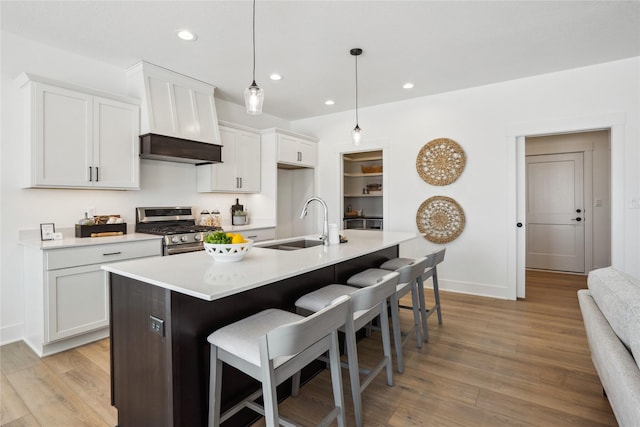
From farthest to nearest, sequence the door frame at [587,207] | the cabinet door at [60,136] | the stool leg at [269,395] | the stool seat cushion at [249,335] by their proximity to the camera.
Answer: the door frame at [587,207]
the cabinet door at [60,136]
the stool seat cushion at [249,335]
the stool leg at [269,395]

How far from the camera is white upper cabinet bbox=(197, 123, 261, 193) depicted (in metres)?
4.26

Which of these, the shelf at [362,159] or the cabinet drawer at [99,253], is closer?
the cabinet drawer at [99,253]

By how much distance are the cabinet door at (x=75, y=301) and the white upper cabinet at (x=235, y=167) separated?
5.69 feet

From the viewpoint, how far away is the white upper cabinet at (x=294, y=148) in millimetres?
4867

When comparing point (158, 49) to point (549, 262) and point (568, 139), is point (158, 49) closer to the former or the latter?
point (568, 139)

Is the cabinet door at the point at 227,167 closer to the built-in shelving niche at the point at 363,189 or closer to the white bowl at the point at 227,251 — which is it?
the built-in shelving niche at the point at 363,189

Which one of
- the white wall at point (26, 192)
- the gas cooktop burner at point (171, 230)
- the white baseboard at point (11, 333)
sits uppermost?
the white wall at point (26, 192)

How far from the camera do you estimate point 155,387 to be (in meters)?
1.54

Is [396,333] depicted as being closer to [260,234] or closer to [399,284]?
[399,284]

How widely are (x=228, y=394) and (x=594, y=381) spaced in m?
2.37

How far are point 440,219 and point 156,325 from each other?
3.86 metres

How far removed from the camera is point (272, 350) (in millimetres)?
1216

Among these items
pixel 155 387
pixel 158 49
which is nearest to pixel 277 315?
pixel 155 387

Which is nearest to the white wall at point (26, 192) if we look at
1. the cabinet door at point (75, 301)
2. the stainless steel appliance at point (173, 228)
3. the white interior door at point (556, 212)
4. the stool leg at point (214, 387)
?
the stainless steel appliance at point (173, 228)
